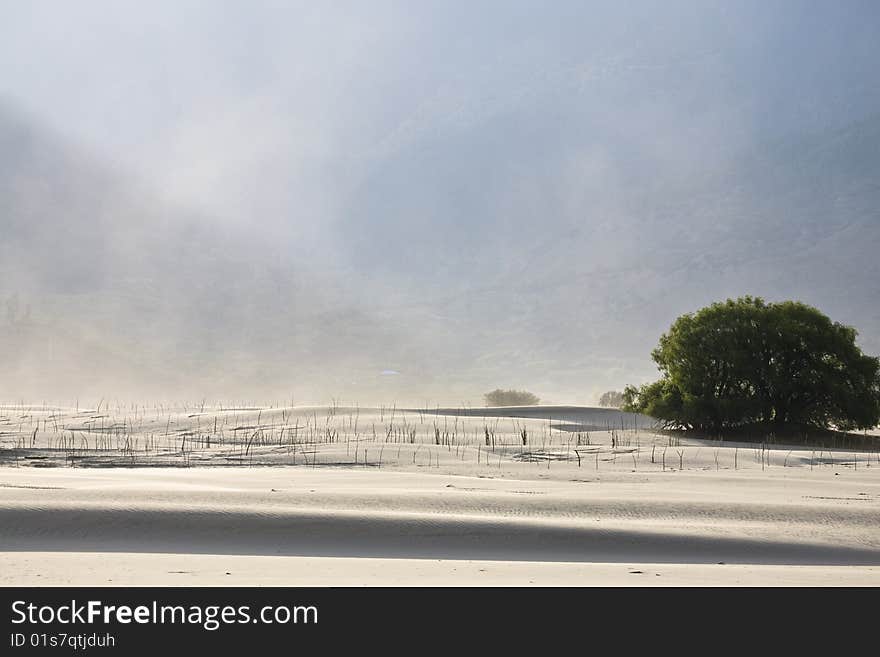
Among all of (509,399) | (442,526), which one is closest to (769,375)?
(442,526)

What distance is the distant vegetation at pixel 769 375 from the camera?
1627cm

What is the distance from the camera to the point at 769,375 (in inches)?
650

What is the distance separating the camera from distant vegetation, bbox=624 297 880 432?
1627 centimetres

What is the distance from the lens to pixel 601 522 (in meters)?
5.64

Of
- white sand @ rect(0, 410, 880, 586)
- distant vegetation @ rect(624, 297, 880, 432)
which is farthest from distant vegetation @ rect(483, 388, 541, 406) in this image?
white sand @ rect(0, 410, 880, 586)

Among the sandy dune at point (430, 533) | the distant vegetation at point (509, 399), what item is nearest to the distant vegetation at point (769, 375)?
the sandy dune at point (430, 533)

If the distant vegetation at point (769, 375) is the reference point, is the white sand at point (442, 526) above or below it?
below

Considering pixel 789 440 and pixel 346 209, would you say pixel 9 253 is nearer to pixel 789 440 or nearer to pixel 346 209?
pixel 346 209

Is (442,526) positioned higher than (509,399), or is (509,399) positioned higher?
(509,399)

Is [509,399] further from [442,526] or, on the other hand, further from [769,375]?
[442,526]

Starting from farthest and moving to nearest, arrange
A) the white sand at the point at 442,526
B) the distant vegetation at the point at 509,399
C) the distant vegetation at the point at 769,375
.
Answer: the distant vegetation at the point at 509,399 < the distant vegetation at the point at 769,375 < the white sand at the point at 442,526

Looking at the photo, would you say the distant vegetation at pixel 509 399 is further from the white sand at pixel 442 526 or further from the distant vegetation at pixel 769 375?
the white sand at pixel 442 526

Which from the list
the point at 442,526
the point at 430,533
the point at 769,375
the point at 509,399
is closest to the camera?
the point at 430,533

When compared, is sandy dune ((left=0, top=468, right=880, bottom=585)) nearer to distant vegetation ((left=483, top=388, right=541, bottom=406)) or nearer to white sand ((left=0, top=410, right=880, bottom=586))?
white sand ((left=0, top=410, right=880, bottom=586))
